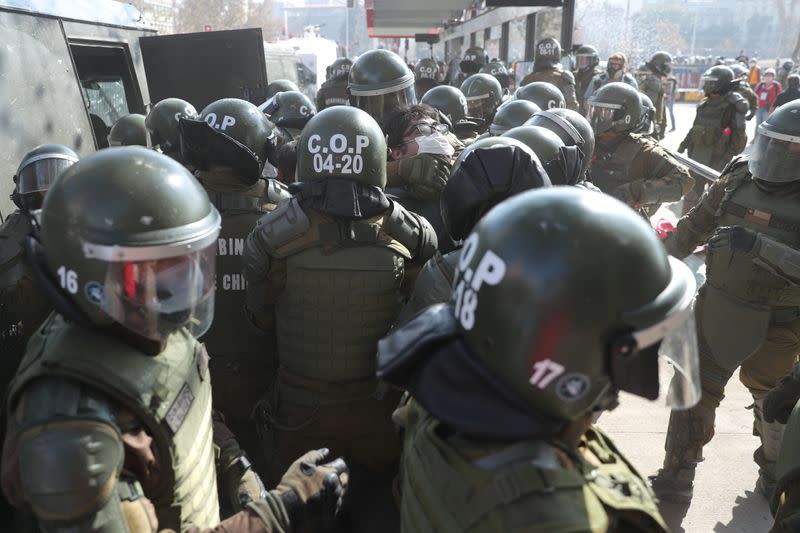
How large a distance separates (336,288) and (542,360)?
155 centimetres

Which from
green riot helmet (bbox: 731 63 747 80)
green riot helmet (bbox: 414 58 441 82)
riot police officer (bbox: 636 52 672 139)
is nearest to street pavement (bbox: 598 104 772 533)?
riot police officer (bbox: 636 52 672 139)

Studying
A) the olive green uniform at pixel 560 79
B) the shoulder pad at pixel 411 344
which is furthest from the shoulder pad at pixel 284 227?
the olive green uniform at pixel 560 79

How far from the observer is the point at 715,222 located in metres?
4.03

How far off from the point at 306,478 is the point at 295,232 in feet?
3.94

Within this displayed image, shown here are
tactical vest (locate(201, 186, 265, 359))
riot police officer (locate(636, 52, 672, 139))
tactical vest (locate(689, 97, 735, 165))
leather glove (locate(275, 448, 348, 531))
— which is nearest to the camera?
leather glove (locate(275, 448, 348, 531))

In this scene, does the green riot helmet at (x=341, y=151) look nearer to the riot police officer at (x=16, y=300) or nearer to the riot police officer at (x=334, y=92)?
the riot police officer at (x=16, y=300)

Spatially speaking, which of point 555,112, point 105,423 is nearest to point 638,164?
point 555,112

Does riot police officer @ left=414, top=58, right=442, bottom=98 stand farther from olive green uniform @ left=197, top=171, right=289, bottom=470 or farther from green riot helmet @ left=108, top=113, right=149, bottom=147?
olive green uniform @ left=197, top=171, right=289, bottom=470

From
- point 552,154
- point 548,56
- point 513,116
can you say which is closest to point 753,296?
point 552,154

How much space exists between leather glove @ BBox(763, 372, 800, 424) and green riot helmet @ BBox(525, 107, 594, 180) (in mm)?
1773

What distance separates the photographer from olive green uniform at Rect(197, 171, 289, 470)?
3.35 m

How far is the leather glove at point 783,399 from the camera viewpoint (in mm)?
2527

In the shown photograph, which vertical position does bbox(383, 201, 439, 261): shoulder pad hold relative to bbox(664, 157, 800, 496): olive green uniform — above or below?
above

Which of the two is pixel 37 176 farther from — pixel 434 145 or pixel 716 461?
pixel 716 461
